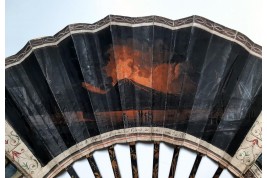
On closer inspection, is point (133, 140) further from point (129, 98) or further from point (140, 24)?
point (140, 24)

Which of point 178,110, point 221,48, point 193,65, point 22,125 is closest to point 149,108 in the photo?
point 178,110

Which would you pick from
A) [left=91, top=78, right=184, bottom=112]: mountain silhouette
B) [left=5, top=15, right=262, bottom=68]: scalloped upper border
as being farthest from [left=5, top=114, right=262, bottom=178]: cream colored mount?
[left=5, top=15, right=262, bottom=68]: scalloped upper border

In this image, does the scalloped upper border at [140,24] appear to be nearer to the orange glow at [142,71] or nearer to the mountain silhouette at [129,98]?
the orange glow at [142,71]

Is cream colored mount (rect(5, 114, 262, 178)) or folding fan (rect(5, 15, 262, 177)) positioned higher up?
folding fan (rect(5, 15, 262, 177))

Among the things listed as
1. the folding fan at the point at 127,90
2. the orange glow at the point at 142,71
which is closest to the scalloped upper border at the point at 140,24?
the folding fan at the point at 127,90

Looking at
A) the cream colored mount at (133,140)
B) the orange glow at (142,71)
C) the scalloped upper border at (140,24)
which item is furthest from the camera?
the orange glow at (142,71)

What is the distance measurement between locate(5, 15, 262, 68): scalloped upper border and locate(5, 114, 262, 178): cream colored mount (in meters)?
1.30

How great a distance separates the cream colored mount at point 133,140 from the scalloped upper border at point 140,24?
130 centimetres

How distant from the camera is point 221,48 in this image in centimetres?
676

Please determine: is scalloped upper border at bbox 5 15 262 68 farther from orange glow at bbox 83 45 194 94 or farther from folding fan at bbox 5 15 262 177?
orange glow at bbox 83 45 194 94

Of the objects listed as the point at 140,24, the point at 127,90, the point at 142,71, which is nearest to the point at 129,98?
the point at 127,90

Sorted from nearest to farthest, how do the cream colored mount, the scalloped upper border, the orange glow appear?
the cream colored mount < the scalloped upper border < the orange glow

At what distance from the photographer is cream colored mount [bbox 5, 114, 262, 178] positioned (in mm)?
6543

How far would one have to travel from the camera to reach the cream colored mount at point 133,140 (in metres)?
6.54
